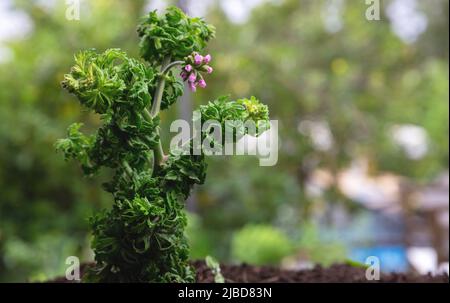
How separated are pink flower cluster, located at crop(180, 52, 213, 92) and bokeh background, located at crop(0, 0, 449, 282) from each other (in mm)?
1809

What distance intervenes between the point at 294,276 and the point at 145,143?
568 millimetres

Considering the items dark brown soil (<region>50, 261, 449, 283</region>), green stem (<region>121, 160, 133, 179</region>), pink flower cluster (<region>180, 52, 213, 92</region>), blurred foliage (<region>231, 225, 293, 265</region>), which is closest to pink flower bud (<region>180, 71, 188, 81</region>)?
pink flower cluster (<region>180, 52, 213, 92</region>)

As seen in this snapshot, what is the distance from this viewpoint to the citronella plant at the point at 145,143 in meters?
0.98

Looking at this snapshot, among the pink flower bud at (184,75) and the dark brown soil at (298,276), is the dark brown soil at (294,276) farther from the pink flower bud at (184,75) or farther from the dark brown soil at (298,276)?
the pink flower bud at (184,75)

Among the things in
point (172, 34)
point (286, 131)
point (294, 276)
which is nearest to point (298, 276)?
point (294, 276)

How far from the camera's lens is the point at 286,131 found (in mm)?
4363

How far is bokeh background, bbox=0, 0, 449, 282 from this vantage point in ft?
12.2

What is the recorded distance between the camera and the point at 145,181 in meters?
1.02

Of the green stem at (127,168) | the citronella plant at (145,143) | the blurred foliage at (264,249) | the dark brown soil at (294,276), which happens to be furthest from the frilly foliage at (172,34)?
the blurred foliage at (264,249)

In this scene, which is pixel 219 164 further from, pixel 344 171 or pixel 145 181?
pixel 145 181

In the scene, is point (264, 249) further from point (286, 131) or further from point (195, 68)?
point (195, 68)

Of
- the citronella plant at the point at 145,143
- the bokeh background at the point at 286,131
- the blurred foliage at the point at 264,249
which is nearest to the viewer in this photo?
the citronella plant at the point at 145,143
